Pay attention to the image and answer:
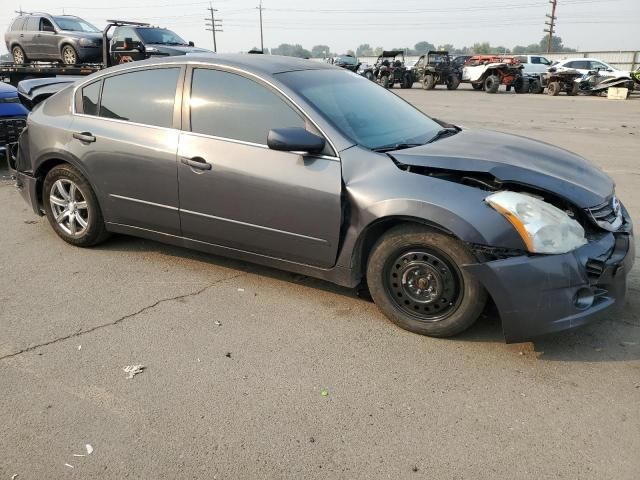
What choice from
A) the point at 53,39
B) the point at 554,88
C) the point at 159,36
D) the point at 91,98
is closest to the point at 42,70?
the point at 159,36

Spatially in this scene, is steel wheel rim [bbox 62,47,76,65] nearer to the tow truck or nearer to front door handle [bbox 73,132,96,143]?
the tow truck

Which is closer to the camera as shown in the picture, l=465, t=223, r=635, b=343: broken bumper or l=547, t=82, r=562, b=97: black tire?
l=465, t=223, r=635, b=343: broken bumper

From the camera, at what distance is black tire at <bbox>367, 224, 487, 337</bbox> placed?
318cm

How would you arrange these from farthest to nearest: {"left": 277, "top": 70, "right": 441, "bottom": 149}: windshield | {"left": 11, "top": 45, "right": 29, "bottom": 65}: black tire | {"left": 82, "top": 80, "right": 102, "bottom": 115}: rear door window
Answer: {"left": 11, "top": 45, "right": 29, "bottom": 65}: black tire
{"left": 82, "top": 80, "right": 102, "bottom": 115}: rear door window
{"left": 277, "top": 70, "right": 441, "bottom": 149}: windshield

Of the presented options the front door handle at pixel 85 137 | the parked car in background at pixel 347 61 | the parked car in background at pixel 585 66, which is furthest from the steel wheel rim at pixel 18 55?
the parked car in background at pixel 585 66

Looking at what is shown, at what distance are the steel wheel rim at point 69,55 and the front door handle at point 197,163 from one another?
13066 mm

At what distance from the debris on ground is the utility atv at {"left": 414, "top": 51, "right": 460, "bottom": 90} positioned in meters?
28.8

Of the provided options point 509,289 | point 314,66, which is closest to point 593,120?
point 314,66

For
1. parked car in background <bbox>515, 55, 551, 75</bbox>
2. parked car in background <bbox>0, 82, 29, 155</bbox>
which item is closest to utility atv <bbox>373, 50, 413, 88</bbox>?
parked car in background <bbox>515, 55, 551, 75</bbox>

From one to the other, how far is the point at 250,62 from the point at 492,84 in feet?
83.2

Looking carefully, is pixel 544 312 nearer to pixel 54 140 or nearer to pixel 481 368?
pixel 481 368

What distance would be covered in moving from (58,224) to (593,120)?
14.1 meters

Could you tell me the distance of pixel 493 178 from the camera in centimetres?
328

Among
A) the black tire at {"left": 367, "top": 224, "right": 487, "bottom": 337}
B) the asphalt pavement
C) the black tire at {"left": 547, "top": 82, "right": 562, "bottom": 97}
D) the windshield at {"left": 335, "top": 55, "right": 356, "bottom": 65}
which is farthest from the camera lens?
the windshield at {"left": 335, "top": 55, "right": 356, "bottom": 65}
